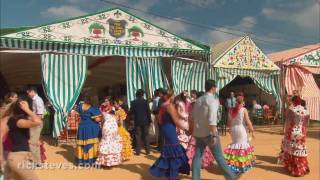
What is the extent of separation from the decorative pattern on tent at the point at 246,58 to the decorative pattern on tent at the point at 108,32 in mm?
2215

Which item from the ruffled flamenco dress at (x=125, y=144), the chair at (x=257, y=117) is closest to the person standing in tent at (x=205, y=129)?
the ruffled flamenco dress at (x=125, y=144)

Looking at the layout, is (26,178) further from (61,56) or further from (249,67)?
(249,67)

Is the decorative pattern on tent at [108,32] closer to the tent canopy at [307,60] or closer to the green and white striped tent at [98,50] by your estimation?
the green and white striped tent at [98,50]

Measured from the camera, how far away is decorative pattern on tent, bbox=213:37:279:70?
13509 millimetres

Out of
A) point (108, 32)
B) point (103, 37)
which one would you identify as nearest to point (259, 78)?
point (108, 32)

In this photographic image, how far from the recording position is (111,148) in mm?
7918

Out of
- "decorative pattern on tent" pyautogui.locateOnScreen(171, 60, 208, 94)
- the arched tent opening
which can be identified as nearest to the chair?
the arched tent opening

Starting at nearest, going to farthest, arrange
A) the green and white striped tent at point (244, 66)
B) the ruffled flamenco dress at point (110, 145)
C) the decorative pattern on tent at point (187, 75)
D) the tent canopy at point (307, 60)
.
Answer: the ruffled flamenco dress at point (110, 145) < the decorative pattern on tent at point (187, 75) < the green and white striped tent at point (244, 66) < the tent canopy at point (307, 60)

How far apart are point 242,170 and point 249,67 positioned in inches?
302

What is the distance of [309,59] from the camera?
15.5 m

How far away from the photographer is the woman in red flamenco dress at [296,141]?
23.9 ft

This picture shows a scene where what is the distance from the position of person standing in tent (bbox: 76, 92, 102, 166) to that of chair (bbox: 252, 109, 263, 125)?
9.39 metres

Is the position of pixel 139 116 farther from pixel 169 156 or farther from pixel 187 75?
pixel 187 75

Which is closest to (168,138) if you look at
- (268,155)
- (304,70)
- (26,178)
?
(26,178)
